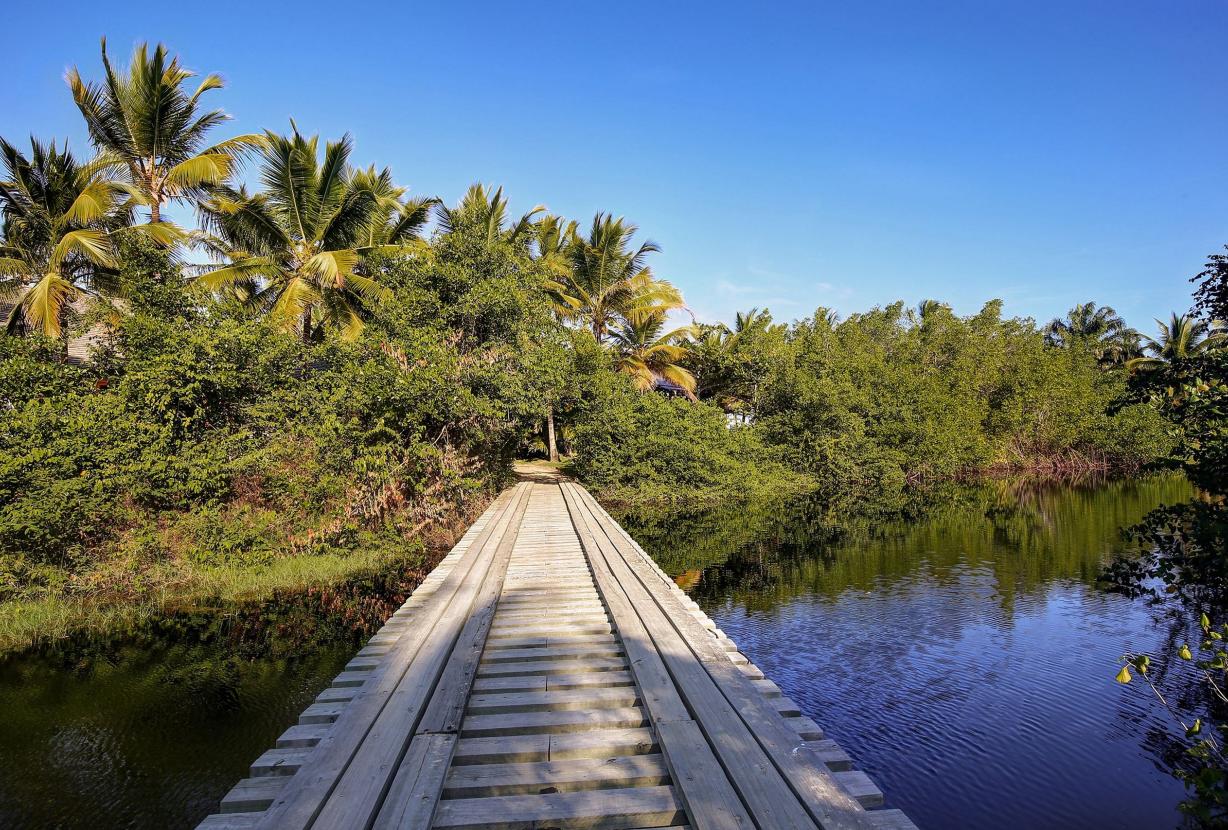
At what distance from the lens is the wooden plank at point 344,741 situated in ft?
8.82

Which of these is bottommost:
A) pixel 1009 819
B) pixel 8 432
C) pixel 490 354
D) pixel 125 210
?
pixel 1009 819

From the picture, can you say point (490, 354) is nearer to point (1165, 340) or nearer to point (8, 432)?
point (8, 432)

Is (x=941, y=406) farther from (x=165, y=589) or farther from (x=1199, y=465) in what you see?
(x=165, y=589)

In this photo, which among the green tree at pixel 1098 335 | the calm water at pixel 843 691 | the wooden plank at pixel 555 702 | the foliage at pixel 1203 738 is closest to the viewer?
the foliage at pixel 1203 738

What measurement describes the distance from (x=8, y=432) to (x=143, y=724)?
5.16m

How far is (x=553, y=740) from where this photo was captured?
353 centimetres

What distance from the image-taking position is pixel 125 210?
1570 cm

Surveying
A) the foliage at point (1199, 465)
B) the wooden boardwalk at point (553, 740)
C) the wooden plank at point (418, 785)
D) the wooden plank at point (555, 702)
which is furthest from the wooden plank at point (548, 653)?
the foliage at point (1199, 465)

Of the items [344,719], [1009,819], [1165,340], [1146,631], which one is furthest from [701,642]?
[1165,340]

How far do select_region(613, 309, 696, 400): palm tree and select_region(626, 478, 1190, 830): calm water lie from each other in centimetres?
1203

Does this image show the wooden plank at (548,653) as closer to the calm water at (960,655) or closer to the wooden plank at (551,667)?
the wooden plank at (551,667)

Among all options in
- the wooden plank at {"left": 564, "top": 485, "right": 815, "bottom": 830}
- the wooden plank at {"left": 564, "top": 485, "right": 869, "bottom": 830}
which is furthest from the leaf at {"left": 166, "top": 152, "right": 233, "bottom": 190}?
the wooden plank at {"left": 564, "top": 485, "right": 869, "bottom": 830}

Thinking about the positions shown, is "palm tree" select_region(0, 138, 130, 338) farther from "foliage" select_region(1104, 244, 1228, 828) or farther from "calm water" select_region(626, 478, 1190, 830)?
"foliage" select_region(1104, 244, 1228, 828)

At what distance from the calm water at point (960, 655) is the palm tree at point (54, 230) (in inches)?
499
